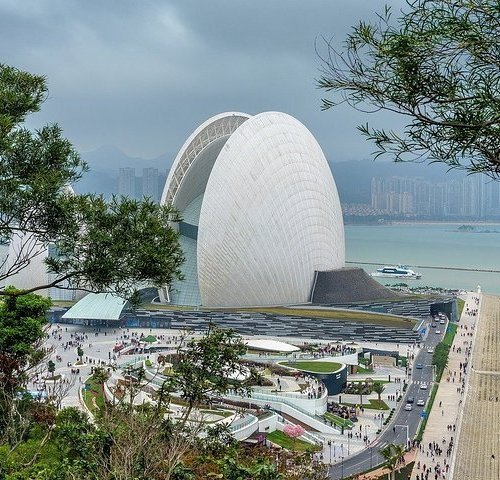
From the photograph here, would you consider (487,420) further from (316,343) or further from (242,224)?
(242,224)

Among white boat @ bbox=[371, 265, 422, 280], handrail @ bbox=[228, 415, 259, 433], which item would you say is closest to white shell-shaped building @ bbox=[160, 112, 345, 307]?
handrail @ bbox=[228, 415, 259, 433]

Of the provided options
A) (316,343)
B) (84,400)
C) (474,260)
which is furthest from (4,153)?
(474,260)

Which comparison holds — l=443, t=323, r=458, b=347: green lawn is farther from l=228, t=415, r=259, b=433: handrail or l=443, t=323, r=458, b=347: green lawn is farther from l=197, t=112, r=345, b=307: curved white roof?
l=228, t=415, r=259, b=433: handrail

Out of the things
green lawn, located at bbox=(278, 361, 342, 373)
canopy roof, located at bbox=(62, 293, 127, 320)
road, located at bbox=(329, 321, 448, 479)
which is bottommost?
road, located at bbox=(329, 321, 448, 479)

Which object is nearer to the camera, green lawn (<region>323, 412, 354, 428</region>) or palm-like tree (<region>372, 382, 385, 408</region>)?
green lawn (<region>323, 412, 354, 428</region>)

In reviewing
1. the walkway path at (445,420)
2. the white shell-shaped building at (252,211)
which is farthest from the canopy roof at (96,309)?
the walkway path at (445,420)

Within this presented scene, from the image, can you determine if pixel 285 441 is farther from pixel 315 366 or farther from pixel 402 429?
pixel 315 366
